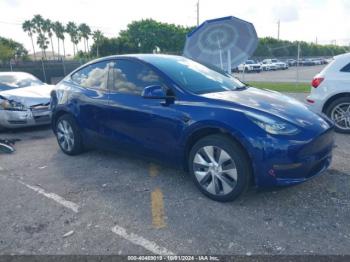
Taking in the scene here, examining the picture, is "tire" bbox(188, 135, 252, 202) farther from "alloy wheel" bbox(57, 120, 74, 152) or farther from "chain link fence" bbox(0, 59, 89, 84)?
"chain link fence" bbox(0, 59, 89, 84)

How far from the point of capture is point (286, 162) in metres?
3.14

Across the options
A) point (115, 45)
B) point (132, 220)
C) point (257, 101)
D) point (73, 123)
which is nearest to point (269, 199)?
point (257, 101)

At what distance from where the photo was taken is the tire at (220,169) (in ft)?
10.8

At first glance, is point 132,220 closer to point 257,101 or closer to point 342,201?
point 257,101

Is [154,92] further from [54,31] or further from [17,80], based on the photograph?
[54,31]

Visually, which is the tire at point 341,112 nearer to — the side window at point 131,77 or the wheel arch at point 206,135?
the wheel arch at point 206,135

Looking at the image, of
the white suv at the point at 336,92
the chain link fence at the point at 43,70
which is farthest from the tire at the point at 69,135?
the chain link fence at the point at 43,70

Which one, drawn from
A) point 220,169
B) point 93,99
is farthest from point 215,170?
point 93,99

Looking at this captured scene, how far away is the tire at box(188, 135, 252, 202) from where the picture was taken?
329 cm

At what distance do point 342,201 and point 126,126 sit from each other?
2637 mm

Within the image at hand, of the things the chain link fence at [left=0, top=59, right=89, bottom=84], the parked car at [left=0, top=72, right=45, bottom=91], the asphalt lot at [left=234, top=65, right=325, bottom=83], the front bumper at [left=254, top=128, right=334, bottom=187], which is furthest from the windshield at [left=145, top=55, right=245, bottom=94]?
the chain link fence at [left=0, top=59, right=89, bottom=84]

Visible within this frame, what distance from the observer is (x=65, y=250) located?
2.80 metres

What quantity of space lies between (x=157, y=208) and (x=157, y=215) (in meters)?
0.15

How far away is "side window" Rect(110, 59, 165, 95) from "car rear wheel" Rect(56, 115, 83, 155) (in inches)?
43.5
